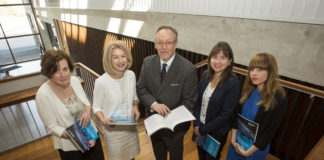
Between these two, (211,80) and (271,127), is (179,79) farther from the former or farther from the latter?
(271,127)

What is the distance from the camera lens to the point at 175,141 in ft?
6.15

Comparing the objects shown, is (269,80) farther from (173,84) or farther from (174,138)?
(174,138)

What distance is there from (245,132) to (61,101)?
6.18ft

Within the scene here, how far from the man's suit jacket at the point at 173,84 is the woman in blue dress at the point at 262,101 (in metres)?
0.53

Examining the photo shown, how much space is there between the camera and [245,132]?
5.61ft

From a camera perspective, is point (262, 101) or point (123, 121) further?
point (123, 121)

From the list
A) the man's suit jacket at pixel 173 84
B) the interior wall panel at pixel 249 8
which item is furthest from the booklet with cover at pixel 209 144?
the interior wall panel at pixel 249 8

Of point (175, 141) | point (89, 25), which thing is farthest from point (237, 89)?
point (89, 25)

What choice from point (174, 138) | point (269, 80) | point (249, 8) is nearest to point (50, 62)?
point (174, 138)

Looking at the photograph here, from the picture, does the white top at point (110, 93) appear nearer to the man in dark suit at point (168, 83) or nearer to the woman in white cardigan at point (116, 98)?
the woman in white cardigan at point (116, 98)

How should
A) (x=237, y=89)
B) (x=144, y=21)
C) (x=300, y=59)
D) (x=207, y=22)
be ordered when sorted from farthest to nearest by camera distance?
(x=144, y=21)
(x=207, y=22)
(x=300, y=59)
(x=237, y=89)

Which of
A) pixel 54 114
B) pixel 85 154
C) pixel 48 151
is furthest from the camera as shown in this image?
pixel 48 151

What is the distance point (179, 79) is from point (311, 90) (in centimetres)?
151

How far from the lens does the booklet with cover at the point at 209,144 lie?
1834mm
